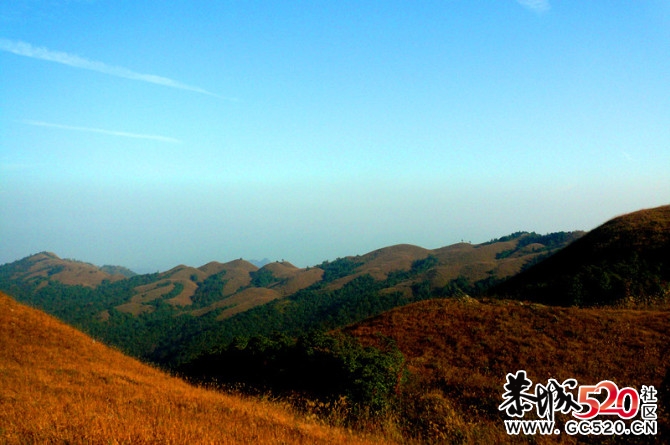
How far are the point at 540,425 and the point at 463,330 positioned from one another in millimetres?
11913

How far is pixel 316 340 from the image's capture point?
16.8 m

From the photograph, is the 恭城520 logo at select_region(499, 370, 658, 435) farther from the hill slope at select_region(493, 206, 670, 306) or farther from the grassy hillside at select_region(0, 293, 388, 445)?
the hill slope at select_region(493, 206, 670, 306)

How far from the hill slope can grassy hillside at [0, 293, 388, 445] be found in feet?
93.6

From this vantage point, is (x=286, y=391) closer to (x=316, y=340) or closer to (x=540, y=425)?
(x=316, y=340)

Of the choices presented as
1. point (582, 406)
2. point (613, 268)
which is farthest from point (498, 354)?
point (613, 268)

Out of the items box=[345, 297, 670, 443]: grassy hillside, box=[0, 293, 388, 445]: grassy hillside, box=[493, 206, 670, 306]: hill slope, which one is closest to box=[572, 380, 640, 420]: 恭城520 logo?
box=[345, 297, 670, 443]: grassy hillside

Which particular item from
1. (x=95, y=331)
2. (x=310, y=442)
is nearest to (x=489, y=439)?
(x=310, y=442)

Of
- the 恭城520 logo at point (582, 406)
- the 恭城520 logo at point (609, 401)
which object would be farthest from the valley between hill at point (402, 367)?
the 恭城520 logo at point (609, 401)

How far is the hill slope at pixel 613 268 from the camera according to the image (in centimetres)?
2956

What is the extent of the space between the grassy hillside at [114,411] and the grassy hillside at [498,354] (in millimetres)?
5073

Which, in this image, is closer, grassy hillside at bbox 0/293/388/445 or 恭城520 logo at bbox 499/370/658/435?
grassy hillside at bbox 0/293/388/445

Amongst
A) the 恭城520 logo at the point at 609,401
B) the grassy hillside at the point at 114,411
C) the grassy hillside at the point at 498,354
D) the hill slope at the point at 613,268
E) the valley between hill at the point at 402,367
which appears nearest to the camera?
the grassy hillside at the point at 114,411

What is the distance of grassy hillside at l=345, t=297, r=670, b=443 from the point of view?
12.7 meters

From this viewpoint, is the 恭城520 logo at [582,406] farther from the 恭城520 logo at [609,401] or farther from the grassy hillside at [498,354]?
the grassy hillside at [498,354]
